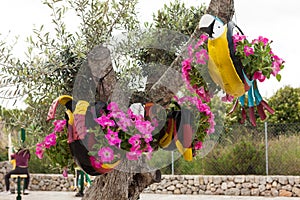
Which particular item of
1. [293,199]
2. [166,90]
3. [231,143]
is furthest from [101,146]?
[231,143]

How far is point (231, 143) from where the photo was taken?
13469mm

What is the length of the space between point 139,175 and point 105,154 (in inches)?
34.8

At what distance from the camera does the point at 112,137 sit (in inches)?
111

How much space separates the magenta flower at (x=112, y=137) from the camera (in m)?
2.82

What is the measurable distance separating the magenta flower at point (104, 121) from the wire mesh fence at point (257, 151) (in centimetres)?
1036

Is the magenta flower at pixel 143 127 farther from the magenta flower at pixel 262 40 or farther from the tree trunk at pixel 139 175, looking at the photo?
the magenta flower at pixel 262 40

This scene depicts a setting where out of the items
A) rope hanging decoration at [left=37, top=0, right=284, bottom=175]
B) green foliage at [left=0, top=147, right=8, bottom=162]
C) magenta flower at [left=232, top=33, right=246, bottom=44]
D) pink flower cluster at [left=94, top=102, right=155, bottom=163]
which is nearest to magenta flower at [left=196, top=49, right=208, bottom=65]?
rope hanging decoration at [left=37, top=0, right=284, bottom=175]

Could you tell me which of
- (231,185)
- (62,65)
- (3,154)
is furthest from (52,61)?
(3,154)

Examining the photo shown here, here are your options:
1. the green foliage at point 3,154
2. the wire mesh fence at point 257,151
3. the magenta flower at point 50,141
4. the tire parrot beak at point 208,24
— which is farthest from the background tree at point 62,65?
the green foliage at point 3,154

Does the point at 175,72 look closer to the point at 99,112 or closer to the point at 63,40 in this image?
the point at 99,112

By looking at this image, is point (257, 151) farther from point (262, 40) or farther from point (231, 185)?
point (262, 40)

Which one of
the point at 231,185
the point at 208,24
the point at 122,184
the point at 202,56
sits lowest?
the point at 231,185

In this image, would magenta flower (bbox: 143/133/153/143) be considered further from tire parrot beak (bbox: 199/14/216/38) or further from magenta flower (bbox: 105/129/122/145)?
tire parrot beak (bbox: 199/14/216/38)

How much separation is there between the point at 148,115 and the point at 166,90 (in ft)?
1.48
